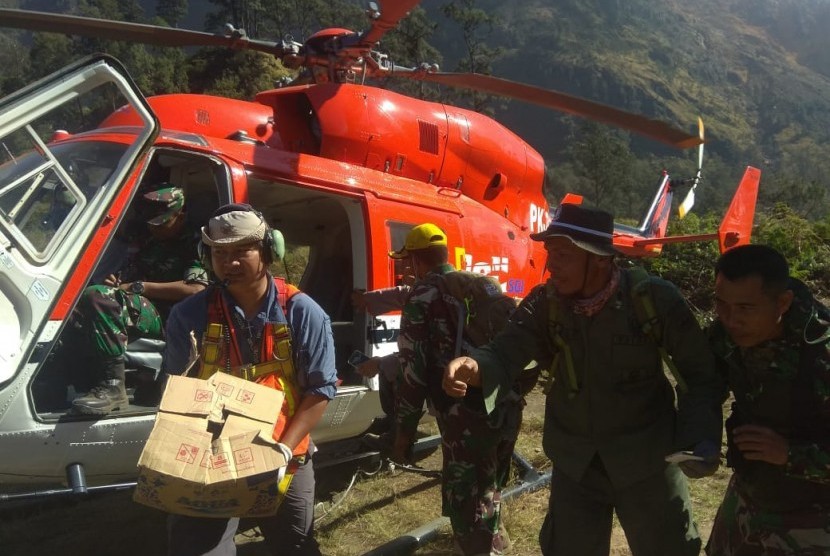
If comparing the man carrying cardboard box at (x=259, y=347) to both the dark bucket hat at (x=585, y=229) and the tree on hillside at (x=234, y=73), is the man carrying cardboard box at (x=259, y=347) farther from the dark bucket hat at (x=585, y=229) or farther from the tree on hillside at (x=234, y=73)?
the tree on hillside at (x=234, y=73)

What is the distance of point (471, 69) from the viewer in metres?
41.9

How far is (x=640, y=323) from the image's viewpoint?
226cm

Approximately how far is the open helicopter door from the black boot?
209 millimetres

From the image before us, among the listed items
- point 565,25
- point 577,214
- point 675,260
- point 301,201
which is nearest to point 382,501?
point 301,201

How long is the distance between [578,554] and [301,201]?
147 inches

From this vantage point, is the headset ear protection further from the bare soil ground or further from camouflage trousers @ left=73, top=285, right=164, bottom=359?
the bare soil ground

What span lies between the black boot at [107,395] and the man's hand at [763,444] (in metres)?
2.81

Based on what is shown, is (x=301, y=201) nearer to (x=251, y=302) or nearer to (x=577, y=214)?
(x=251, y=302)

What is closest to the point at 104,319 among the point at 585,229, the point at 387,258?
the point at 387,258

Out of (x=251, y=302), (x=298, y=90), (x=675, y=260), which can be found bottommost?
(x=675, y=260)

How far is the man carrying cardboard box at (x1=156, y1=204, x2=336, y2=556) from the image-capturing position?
7.84 ft

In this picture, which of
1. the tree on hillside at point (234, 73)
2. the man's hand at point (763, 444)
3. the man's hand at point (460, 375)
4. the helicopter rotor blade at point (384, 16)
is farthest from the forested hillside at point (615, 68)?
the man's hand at point (460, 375)

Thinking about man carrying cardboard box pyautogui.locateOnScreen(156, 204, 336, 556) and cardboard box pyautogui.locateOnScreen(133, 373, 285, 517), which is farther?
man carrying cardboard box pyautogui.locateOnScreen(156, 204, 336, 556)

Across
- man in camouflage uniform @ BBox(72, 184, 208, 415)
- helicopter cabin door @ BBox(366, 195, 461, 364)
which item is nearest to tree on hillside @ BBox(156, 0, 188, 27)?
helicopter cabin door @ BBox(366, 195, 461, 364)
